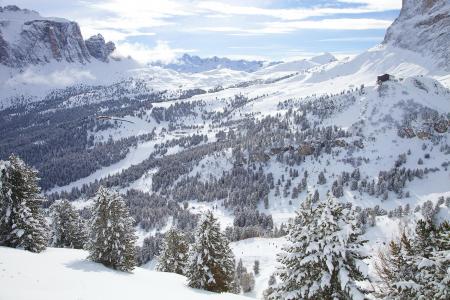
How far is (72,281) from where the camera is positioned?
39094 millimetres

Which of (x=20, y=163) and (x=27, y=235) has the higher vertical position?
(x=20, y=163)

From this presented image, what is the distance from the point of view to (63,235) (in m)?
79.8

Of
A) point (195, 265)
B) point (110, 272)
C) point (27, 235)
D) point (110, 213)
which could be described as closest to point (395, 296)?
point (195, 265)

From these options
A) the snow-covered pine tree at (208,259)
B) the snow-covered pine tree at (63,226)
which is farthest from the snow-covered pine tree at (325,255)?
the snow-covered pine tree at (63,226)

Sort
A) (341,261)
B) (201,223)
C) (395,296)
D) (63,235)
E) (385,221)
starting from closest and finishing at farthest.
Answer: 1. (341,261)
2. (395,296)
3. (201,223)
4. (63,235)
5. (385,221)

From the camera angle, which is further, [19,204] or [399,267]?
[19,204]

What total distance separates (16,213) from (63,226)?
2457 centimetres

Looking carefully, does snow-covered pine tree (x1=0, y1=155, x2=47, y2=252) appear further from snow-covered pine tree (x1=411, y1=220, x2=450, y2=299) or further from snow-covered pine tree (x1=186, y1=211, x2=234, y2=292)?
snow-covered pine tree (x1=411, y1=220, x2=450, y2=299)

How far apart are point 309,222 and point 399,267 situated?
14.7 m

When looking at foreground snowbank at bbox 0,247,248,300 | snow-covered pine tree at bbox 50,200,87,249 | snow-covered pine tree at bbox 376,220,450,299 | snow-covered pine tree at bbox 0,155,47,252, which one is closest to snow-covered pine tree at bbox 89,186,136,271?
foreground snowbank at bbox 0,247,248,300

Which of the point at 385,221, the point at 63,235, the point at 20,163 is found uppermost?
the point at 20,163

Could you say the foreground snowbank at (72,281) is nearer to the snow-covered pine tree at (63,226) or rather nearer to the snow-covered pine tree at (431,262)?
the snow-covered pine tree at (431,262)

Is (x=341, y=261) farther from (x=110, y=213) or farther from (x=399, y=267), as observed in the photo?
(x=110, y=213)

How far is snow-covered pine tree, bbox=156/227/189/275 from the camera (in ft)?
229
